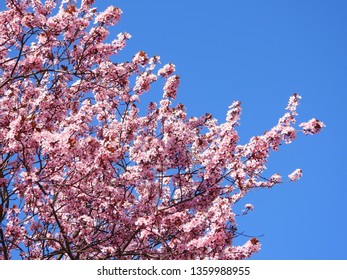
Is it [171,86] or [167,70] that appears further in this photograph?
[167,70]

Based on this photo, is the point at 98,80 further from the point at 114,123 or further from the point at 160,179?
the point at 160,179

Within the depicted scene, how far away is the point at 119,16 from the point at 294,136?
15.7ft

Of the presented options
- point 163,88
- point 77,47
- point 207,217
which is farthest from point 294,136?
point 77,47

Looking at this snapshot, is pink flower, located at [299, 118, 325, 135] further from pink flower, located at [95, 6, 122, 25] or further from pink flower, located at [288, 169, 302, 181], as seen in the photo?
pink flower, located at [95, 6, 122, 25]

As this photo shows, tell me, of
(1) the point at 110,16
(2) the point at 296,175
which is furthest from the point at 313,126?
(1) the point at 110,16

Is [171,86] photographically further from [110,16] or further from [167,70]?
[110,16]

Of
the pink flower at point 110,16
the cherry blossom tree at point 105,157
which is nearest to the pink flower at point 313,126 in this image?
the cherry blossom tree at point 105,157

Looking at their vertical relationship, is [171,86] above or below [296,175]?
above

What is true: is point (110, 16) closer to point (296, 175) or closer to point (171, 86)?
point (171, 86)

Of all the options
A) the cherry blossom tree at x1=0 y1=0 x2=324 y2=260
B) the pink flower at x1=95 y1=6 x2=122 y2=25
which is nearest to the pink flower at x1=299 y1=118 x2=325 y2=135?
the cherry blossom tree at x1=0 y1=0 x2=324 y2=260

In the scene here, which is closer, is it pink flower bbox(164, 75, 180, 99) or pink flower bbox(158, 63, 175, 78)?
pink flower bbox(164, 75, 180, 99)

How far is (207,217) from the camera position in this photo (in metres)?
10.0

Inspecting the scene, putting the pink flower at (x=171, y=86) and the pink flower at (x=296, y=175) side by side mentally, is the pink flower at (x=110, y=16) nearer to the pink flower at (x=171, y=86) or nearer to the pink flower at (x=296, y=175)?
the pink flower at (x=171, y=86)

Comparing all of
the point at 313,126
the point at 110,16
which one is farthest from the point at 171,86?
the point at 313,126
